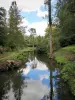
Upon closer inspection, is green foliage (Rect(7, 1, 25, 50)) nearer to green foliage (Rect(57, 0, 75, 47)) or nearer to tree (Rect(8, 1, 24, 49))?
tree (Rect(8, 1, 24, 49))

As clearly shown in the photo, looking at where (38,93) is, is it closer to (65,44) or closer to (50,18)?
(50,18)

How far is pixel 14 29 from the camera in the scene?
3328 cm

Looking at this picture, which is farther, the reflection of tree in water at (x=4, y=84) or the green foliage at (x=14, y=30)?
the green foliage at (x=14, y=30)

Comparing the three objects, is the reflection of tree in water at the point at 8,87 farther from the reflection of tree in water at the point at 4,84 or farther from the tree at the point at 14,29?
the tree at the point at 14,29

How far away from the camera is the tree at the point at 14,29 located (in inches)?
1230

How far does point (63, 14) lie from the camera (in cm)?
1002

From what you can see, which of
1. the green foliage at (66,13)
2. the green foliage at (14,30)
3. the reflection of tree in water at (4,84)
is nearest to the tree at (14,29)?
the green foliage at (14,30)

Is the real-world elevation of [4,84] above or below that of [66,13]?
below

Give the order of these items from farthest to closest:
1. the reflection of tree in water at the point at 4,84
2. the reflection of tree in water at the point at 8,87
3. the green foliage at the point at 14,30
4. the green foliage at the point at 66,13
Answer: the green foliage at the point at 14,30
the reflection of tree in water at the point at 4,84
the green foliage at the point at 66,13
the reflection of tree in water at the point at 8,87

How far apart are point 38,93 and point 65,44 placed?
71.1ft

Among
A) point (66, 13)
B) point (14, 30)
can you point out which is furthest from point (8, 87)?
point (14, 30)

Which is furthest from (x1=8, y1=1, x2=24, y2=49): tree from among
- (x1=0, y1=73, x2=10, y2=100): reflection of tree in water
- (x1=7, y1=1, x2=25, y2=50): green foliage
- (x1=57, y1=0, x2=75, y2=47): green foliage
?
(x1=57, y1=0, x2=75, y2=47): green foliage

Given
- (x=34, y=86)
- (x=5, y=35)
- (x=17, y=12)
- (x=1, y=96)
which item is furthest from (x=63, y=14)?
(x=17, y=12)

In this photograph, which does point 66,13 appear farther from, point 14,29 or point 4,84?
point 14,29
